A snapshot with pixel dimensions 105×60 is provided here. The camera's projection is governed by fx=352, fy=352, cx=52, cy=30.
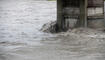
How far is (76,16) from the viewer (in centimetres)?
1648

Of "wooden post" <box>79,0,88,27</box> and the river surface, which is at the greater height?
"wooden post" <box>79,0,88,27</box>

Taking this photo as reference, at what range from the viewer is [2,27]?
60.7 ft

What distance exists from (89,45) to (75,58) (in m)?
2.35

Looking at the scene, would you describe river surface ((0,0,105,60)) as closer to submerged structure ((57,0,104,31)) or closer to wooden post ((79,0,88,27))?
submerged structure ((57,0,104,31))

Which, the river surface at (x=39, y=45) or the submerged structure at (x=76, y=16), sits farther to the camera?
the submerged structure at (x=76, y=16)

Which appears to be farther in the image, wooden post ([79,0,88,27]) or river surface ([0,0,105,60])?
wooden post ([79,0,88,27])

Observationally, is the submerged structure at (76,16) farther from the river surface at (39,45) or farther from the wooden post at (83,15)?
the river surface at (39,45)

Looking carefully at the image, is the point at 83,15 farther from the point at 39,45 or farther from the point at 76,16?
the point at 39,45

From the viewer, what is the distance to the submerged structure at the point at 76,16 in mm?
16453

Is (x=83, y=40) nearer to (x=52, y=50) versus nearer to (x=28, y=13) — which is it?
(x=52, y=50)

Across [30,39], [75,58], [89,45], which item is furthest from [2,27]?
[75,58]

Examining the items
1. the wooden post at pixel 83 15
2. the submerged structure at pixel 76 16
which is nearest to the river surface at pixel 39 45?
the submerged structure at pixel 76 16

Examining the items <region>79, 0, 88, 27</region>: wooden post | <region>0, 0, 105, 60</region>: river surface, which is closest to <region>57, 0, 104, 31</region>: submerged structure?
<region>79, 0, 88, 27</region>: wooden post

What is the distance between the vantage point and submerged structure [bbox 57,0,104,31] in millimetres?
16453
